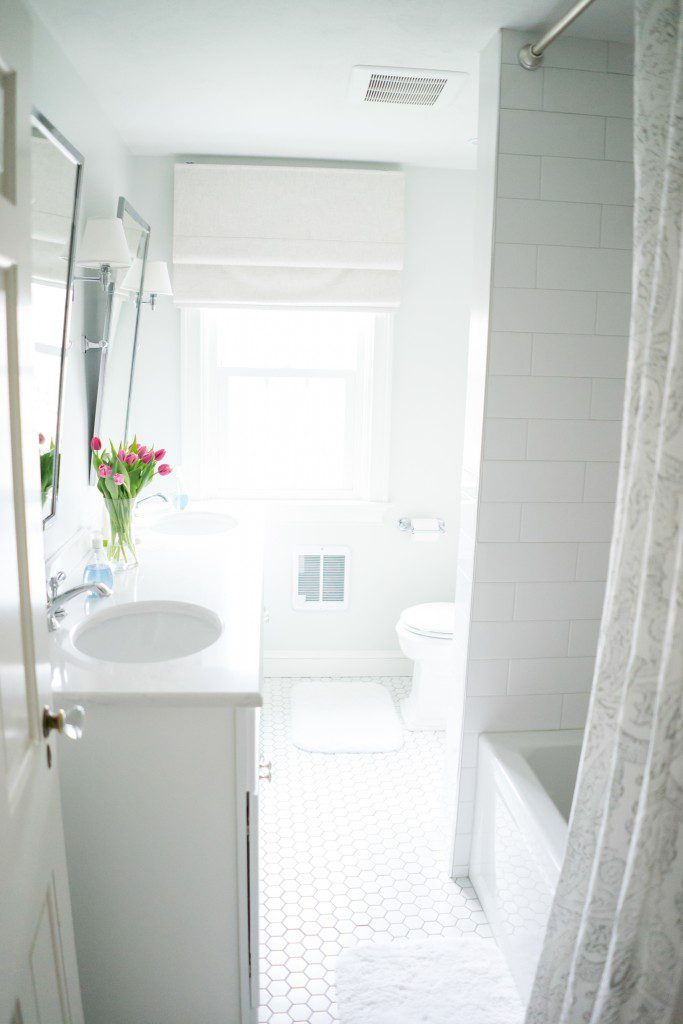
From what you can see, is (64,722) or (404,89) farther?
(404,89)

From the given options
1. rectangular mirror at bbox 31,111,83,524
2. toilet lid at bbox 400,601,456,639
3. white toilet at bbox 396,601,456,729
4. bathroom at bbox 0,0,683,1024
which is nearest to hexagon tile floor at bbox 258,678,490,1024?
bathroom at bbox 0,0,683,1024

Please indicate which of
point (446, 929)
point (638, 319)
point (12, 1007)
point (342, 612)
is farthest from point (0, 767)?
point (342, 612)

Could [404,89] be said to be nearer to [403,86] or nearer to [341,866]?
[403,86]

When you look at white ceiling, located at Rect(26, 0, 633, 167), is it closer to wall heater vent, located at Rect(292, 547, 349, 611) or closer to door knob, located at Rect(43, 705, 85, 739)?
door knob, located at Rect(43, 705, 85, 739)

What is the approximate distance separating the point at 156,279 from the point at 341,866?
233 centimetres

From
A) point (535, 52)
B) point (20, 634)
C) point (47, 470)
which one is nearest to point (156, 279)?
point (47, 470)

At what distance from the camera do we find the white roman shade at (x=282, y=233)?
3084 millimetres

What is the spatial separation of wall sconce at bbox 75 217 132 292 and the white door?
3.93 ft

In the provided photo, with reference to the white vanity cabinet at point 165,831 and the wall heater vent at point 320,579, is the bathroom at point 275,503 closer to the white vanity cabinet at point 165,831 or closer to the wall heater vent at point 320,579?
the white vanity cabinet at point 165,831

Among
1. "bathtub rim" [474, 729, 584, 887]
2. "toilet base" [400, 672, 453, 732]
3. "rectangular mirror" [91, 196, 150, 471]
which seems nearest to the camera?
"bathtub rim" [474, 729, 584, 887]

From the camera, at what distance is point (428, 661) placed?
307cm

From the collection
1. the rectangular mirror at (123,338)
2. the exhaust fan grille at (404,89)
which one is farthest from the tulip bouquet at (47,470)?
the exhaust fan grille at (404,89)

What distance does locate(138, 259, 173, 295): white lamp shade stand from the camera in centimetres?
292

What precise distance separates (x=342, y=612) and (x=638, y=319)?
2747mm
